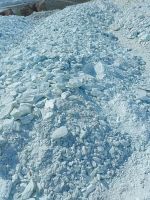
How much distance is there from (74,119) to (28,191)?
4.14 feet

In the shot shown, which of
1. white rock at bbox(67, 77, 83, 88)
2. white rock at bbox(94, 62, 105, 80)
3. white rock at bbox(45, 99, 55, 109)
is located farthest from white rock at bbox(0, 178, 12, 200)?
white rock at bbox(94, 62, 105, 80)

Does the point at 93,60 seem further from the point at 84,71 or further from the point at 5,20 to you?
the point at 5,20

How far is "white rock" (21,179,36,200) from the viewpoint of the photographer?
191 inches

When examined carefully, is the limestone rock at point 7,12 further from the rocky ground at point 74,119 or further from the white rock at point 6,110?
the white rock at point 6,110

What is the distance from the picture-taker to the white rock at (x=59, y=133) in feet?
17.7

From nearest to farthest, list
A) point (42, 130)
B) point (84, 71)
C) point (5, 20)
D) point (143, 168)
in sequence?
point (143, 168) → point (42, 130) → point (84, 71) → point (5, 20)

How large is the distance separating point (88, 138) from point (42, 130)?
24.6 inches

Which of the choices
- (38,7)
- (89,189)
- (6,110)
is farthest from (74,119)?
(38,7)

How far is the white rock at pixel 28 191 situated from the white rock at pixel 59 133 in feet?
2.36

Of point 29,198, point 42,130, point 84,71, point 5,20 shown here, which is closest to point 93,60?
point 84,71

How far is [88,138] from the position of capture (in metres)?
5.46

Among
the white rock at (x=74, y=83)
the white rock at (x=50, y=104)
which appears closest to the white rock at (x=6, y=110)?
the white rock at (x=50, y=104)

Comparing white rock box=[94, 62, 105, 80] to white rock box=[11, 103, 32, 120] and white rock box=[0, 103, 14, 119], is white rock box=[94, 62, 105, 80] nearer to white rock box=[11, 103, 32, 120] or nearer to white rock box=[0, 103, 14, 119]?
white rock box=[11, 103, 32, 120]

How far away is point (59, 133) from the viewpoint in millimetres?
5418
